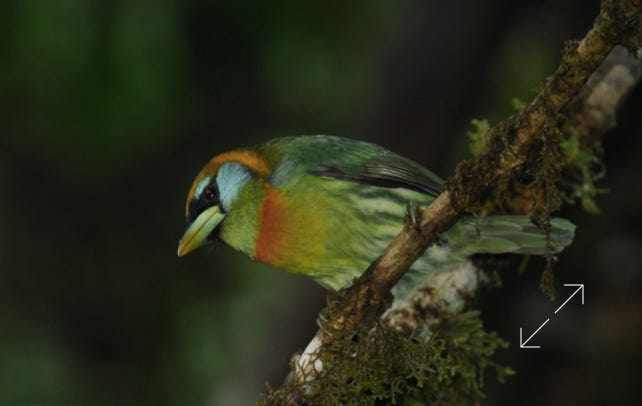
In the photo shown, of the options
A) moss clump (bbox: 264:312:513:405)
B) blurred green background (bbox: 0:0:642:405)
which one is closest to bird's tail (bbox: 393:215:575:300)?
moss clump (bbox: 264:312:513:405)

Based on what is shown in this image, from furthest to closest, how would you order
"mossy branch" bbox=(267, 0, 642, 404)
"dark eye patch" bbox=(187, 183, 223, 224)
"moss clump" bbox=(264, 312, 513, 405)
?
"dark eye patch" bbox=(187, 183, 223, 224)
"moss clump" bbox=(264, 312, 513, 405)
"mossy branch" bbox=(267, 0, 642, 404)

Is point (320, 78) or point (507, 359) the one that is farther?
point (320, 78)

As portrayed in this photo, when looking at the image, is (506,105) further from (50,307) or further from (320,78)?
(50,307)

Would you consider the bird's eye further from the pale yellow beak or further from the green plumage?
the green plumage

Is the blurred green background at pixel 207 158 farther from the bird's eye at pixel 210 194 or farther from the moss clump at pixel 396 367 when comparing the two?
the bird's eye at pixel 210 194

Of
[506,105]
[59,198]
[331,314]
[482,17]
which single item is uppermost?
[482,17]

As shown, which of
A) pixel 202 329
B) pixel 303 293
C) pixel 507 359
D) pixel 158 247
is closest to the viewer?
pixel 507 359

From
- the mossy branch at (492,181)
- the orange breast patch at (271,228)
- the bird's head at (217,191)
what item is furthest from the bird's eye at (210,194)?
the mossy branch at (492,181)

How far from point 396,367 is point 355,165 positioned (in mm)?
903

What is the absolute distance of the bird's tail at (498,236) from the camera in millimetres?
3773

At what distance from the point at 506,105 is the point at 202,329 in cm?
230

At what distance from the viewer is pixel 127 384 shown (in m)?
5.84

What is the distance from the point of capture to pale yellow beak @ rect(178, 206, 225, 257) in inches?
154

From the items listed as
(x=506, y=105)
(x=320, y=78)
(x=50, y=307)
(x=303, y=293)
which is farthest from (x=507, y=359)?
(x=50, y=307)
